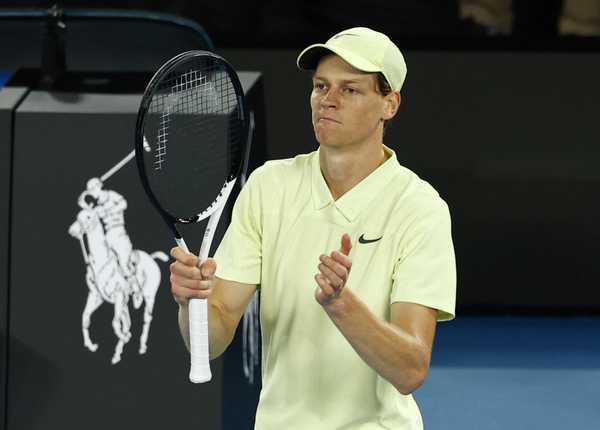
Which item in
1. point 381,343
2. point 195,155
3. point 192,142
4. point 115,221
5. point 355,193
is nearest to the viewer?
point 381,343

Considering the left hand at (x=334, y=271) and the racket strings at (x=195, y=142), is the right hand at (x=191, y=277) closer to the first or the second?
the left hand at (x=334, y=271)

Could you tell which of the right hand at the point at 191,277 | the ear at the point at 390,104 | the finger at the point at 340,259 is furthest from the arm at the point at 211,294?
the ear at the point at 390,104

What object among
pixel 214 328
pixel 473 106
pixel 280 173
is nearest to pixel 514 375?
pixel 473 106

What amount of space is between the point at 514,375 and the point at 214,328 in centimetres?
348

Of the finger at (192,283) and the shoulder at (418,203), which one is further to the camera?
the shoulder at (418,203)

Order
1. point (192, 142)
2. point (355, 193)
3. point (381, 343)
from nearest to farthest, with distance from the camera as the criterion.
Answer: point (381, 343) → point (355, 193) → point (192, 142)

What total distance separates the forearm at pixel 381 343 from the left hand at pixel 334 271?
0.03 metres

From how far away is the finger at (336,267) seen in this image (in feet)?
7.36

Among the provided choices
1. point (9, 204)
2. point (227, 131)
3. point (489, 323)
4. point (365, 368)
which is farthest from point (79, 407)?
point (489, 323)

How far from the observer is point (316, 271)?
257 centimetres

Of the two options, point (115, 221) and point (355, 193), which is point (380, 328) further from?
point (115, 221)

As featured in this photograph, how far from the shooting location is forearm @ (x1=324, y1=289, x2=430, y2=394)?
2.32 metres

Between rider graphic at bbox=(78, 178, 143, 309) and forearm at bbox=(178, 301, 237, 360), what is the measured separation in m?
1.38

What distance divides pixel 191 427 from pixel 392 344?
1679 millimetres
